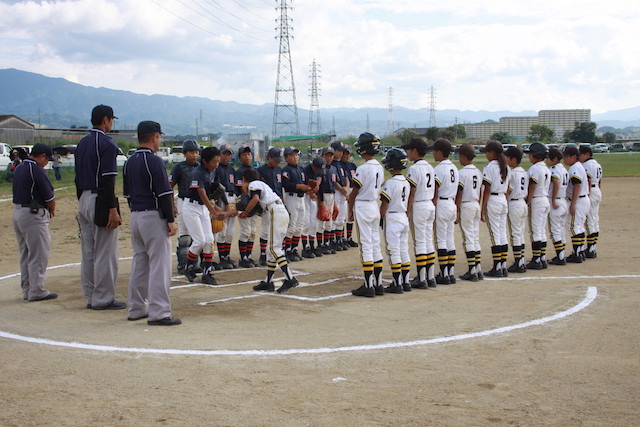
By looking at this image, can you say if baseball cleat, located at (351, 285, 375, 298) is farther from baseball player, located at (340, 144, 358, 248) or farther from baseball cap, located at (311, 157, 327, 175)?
baseball player, located at (340, 144, 358, 248)

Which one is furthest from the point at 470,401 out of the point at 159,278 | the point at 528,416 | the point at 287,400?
the point at 159,278

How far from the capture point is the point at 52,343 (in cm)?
651

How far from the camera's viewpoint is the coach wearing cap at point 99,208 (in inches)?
311

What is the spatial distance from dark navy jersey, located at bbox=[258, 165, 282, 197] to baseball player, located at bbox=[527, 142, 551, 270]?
4.80m

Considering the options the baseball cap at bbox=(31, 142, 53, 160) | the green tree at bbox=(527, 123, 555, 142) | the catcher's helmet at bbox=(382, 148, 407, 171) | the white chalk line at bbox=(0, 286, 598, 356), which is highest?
the green tree at bbox=(527, 123, 555, 142)

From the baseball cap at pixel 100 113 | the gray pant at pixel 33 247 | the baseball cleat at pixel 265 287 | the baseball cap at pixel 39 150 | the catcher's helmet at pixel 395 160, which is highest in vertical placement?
the baseball cap at pixel 100 113

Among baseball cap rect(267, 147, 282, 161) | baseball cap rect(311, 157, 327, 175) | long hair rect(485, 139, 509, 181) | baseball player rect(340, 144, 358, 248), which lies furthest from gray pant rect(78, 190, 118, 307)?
baseball player rect(340, 144, 358, 248)

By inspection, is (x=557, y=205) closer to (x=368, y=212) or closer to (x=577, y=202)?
(x=577, y=202)

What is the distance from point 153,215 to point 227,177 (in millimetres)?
4830

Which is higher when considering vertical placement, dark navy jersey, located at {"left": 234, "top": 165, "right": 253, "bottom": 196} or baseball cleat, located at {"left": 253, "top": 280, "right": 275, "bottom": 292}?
dark navy jersey, located at {"left": 234, "top": 165, "right": 253, "bottom": 196}

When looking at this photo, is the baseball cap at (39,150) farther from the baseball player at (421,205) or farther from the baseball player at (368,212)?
the baseball player at (421,205)

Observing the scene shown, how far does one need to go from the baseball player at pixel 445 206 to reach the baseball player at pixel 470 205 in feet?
0.96

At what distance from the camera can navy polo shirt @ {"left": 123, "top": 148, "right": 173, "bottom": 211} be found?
741 centimetres

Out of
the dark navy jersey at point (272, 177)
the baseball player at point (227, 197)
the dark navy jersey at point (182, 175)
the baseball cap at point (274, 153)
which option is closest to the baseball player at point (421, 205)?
the baseball cap at point (274, 153)
